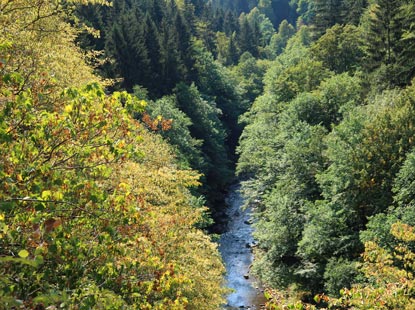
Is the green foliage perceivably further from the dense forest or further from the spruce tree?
the spruce tree

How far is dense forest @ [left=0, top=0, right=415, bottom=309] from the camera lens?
6.54 meters

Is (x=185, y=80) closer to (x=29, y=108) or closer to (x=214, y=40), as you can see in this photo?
(x=214, y=40)

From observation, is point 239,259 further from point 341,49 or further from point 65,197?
point 65,197

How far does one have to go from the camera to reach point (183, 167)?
3244cm

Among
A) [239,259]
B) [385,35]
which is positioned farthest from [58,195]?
[385,35]

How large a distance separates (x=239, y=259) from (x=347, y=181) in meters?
15.9

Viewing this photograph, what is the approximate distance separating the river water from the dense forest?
5.84 ft

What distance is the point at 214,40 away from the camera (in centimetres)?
11031

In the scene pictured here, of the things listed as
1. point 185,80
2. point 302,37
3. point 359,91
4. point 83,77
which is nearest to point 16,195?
point 83,77

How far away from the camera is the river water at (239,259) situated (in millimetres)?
31742

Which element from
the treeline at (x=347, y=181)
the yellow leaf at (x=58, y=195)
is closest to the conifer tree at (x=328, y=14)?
the treeline at (x=347, y=181)

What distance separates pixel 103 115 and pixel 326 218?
71.4ft

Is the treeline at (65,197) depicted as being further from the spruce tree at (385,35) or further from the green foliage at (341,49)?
the green foliage at (341,49)

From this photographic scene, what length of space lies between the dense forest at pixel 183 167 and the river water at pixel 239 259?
1.78m
